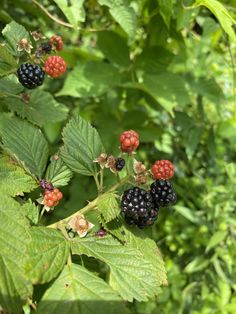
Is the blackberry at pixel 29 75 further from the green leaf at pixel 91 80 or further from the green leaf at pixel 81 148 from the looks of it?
the green leaf at pixel 91 80

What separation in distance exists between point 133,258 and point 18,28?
70 cm

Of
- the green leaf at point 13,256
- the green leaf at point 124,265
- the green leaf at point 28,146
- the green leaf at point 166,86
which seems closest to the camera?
the green leaf at point 13,256

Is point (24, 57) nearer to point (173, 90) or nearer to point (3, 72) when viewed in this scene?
point (3, 72)

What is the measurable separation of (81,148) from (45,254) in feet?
0.97

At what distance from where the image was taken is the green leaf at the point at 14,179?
1.07m

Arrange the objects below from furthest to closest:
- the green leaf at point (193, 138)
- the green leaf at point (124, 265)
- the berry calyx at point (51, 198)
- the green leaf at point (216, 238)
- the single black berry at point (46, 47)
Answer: the green leaf at point (193, 138) → the green leaf at point (216, 238) → the single black berry at point (46, 47) → the berry calyx at point (51, 198) → the green leaf at point (124, 265)

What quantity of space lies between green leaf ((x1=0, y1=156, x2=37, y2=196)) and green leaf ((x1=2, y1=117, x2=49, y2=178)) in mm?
85

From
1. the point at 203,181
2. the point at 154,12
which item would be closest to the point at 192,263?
the point at 203,181

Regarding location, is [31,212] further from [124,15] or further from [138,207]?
[124,15]

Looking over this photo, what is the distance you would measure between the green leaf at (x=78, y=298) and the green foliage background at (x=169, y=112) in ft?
2.35

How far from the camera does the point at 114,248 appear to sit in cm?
105

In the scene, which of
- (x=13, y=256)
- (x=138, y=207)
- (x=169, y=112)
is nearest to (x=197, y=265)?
(x=169, y=112)

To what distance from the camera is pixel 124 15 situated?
5.46 feet

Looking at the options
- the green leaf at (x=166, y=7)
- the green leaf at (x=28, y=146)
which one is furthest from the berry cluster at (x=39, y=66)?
the green leaf at (x=166, y=7)
